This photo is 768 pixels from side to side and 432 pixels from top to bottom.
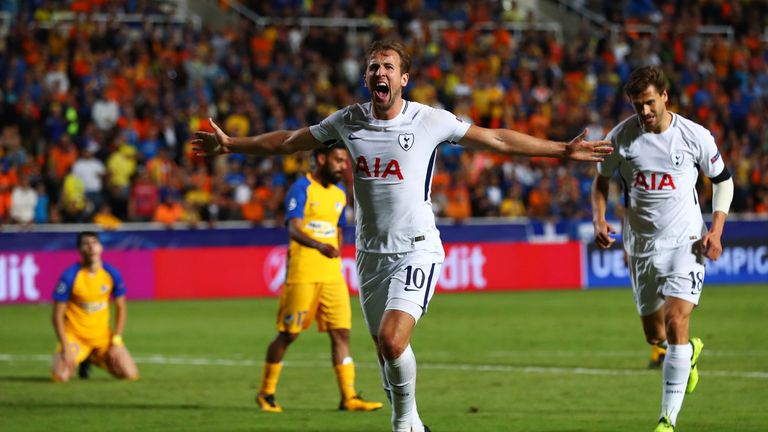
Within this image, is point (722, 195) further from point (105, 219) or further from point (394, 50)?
point (105, 219)

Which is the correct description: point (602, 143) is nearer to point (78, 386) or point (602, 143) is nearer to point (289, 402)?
point (289, 402)

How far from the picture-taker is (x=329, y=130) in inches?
328

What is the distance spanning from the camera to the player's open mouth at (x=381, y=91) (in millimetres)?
7949

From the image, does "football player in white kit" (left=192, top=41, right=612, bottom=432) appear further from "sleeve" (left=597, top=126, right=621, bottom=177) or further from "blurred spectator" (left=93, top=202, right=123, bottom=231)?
"blurred spectator" (left=93, top=202, right=123, bottom=231)

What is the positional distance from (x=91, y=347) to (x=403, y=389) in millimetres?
6118

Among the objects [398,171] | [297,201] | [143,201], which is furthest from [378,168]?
[143,201]

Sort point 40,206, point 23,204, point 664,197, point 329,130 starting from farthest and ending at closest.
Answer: point 40,206 → point 23,204 → point 664,197 → point 329,130

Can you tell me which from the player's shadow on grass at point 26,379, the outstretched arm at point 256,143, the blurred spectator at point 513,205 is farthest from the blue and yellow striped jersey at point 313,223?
the blurred spectator at point 513,205

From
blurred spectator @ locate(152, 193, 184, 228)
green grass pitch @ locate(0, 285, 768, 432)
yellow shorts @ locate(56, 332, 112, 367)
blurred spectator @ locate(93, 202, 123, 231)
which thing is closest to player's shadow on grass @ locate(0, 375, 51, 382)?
green grass pitch @ locate(0, 285, 768, 432)

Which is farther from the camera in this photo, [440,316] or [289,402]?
[440,316]

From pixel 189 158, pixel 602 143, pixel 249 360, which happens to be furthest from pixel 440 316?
pixel 602 143

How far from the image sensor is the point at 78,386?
12.8m

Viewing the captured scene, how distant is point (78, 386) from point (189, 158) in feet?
46.4

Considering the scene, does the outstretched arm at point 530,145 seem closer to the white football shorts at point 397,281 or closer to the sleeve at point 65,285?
the white football shorts at point 397,281
